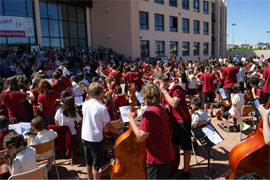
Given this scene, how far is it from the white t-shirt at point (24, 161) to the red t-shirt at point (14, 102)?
79.8 inches

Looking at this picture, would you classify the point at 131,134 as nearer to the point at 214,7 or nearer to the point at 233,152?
the point at 233,152

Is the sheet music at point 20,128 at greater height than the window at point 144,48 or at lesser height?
lesser

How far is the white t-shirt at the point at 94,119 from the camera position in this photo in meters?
2.91

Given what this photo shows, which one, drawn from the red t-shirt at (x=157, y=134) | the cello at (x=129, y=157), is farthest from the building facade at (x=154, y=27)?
the red t-shirt at (x=157, y=134)

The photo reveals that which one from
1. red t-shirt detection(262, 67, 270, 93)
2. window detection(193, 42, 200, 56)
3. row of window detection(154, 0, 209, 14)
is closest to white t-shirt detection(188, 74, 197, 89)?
red t-shirt detection(262, 67, 270, 93)

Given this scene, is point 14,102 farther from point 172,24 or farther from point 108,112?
point 172,24

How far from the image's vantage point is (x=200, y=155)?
4.38m

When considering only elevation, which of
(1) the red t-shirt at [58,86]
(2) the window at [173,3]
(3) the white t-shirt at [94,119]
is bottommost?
(3) the white t-shirt at [94,119]

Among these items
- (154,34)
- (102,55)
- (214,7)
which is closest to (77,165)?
(102,55)

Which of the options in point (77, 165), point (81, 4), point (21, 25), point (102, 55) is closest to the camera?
point (77, 165)

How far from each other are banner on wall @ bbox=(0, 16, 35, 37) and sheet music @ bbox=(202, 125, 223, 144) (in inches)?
657

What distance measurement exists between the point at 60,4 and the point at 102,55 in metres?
6.69

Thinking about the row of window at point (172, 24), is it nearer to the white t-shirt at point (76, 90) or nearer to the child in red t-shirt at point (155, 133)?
the white t-shirt at point (76, 90)

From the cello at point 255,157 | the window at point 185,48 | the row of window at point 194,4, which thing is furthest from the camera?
the window at point 185,48
